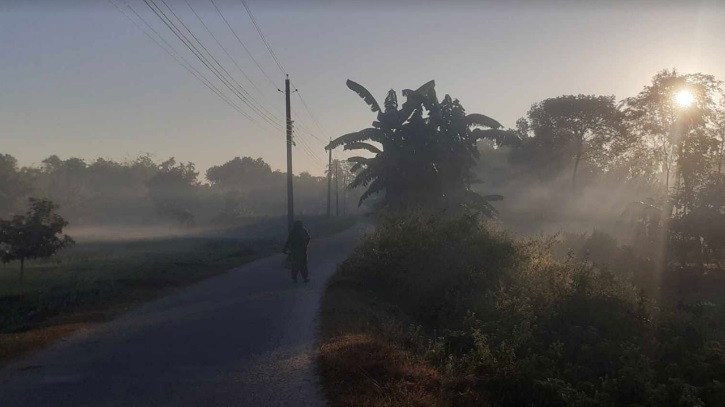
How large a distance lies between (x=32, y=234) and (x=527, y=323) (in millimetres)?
20739

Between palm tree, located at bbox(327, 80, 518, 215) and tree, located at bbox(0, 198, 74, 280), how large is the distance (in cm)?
1166

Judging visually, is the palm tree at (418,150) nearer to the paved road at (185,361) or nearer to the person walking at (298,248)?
the person walking at (298,248)

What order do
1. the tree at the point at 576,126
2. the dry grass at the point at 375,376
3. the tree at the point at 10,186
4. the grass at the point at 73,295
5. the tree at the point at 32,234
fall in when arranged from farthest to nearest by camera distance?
the tree at the point at 10,186, the tree at the point at 576,126, the tree at the point at 32,234, the grass at the point at 73,295, the dry grass at the point at 375,376

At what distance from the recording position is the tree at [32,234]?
25453mm

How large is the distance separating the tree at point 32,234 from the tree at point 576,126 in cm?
3896

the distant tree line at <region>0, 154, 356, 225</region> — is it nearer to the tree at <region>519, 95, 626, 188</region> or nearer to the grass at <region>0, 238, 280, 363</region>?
the tree at <region>519, 95, 626, 188</region>

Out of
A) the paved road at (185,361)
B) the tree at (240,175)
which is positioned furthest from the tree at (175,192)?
the paved road at (185,361)

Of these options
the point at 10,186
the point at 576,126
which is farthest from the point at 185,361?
the point at 10,186

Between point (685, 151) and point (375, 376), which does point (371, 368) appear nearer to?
point (375, 376)

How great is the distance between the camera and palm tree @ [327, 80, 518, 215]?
94.3ft

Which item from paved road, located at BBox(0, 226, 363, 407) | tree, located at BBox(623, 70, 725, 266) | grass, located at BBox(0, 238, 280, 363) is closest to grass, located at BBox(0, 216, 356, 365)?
grass, located at BBox(0, 238, 280, 363)

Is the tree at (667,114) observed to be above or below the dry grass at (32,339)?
above

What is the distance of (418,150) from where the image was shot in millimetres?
28969

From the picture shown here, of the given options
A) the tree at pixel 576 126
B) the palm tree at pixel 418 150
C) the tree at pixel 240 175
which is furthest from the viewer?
the tree at pixel 240 175
